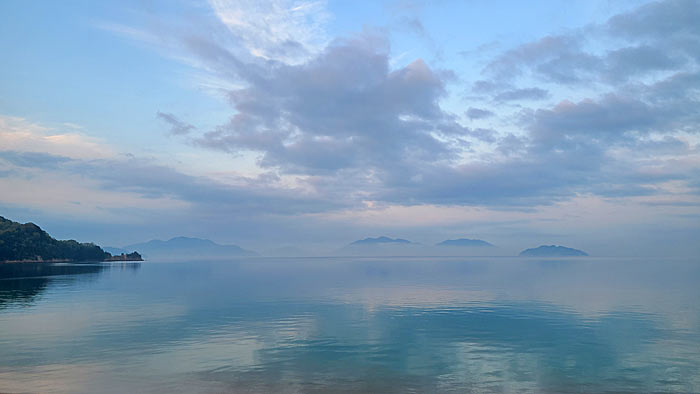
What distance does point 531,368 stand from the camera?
32562 mm

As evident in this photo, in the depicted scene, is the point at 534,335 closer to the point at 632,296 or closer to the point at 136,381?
the point at 136,381

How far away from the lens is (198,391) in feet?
85.6

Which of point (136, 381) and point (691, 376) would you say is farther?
point (691, 376)

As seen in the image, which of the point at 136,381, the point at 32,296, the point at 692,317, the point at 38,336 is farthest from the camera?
the point at 32,296

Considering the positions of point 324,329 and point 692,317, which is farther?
point 692,317

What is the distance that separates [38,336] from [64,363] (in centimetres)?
1352

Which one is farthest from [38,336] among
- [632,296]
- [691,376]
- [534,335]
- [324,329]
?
[632,296]

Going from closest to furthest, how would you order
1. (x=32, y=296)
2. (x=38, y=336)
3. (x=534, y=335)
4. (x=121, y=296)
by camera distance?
(x=38, y=336) < (x=534, y=335) < (x=32, y=296) < (x=121, y=296)

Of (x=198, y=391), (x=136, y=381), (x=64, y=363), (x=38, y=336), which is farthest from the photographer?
(x=38, y=336)

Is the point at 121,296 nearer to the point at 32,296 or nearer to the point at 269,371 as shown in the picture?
the point at 32,296

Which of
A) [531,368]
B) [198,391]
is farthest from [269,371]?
[531,368]

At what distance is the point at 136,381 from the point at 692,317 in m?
66.6

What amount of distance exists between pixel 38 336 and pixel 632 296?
96.7 m

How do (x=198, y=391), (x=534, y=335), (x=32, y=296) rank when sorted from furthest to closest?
(x=32, y=296) → (x=534, y=335) → (x=198, y=391)
